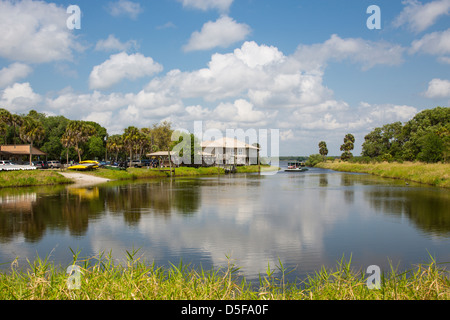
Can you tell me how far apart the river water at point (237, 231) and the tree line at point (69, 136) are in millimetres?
42350

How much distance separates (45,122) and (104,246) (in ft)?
255

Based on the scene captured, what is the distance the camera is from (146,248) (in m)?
13.5

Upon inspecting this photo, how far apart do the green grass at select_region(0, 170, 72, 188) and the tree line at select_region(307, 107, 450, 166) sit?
51518 mm

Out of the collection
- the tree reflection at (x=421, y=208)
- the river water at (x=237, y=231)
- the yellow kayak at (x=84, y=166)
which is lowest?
the river water at (x=237, y=231)

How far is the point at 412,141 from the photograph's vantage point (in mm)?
71625

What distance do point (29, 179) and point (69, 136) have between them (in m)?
25.5

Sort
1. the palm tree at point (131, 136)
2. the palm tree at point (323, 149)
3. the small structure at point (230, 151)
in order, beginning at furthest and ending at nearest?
the palm tree at point (323, 149) < the small structure at point (230, 151) < the palm tree at point (131, 136)

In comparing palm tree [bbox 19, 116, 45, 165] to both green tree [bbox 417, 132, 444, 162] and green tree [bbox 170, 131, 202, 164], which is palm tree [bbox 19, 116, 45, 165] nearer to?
green tree [bbox 170, 131, 202, 164]

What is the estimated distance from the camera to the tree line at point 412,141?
54.7 meters

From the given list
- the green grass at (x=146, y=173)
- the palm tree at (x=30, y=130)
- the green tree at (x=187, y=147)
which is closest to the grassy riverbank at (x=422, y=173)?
the green grass at (x=146, y=173)

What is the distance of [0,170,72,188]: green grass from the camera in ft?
126

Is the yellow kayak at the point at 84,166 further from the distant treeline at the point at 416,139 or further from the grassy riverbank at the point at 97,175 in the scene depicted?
the distant treeline at the point at 416,139
